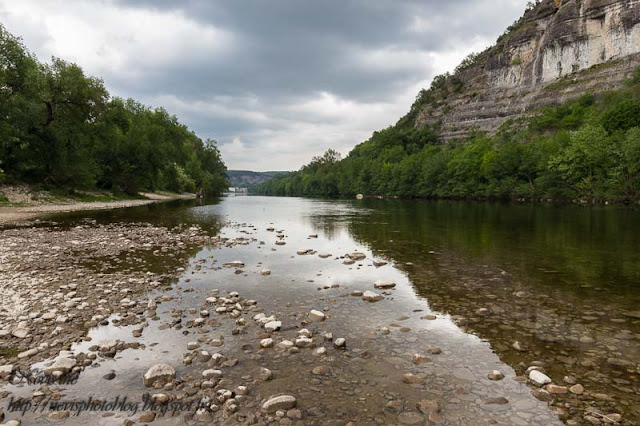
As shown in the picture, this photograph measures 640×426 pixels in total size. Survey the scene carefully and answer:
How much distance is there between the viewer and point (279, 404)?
5.23m

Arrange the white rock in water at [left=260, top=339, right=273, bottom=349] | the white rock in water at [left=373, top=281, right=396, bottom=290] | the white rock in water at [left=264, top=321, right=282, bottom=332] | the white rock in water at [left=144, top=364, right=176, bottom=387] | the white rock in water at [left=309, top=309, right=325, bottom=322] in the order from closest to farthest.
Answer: the white rock in water at [left=144, top=364, right=176, bottom=387] → the white rock in water at [left=260, top=339, right=273, bottom=349] → the white rock in water at [left=264, top=321, right=282, bottom=332] → the white rock in water at [left=309, top=309, right=325, bottom=322] → the white rock in water at [left=373, top=281, right=396, bottom=290]

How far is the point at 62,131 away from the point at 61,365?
60.1 metres

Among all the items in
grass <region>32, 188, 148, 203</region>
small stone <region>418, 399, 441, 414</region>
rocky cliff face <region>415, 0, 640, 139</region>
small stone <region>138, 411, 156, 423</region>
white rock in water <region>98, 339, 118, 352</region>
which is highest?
rocky cliff face <region>415, 0, 640, 139</region>

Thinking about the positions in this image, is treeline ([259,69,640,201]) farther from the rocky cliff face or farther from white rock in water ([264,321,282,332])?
Result: white rock in water ([264,321,282,332])

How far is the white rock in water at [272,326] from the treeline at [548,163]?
78705 mm

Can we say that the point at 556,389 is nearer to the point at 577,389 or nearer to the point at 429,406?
the point at 577,389

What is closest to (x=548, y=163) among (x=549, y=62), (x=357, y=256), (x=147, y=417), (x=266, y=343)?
(x=357, y=256)

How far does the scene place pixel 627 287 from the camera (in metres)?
12.0

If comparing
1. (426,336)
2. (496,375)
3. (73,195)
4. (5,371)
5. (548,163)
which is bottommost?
(426,336)

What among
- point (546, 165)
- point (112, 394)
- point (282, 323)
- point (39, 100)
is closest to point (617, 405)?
point (282, 323)

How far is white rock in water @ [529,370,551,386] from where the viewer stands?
235 inches

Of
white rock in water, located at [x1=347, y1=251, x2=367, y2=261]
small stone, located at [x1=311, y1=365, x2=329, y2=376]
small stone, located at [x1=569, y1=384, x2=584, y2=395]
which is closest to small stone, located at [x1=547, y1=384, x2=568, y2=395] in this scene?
small stone, located at [x1=569, y1=384, x2=584, y2=395]

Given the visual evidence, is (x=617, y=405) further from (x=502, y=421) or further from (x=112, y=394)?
(x=112, y=394)

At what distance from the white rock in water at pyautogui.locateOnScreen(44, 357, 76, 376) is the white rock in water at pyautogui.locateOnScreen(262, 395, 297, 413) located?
12.0 ft
